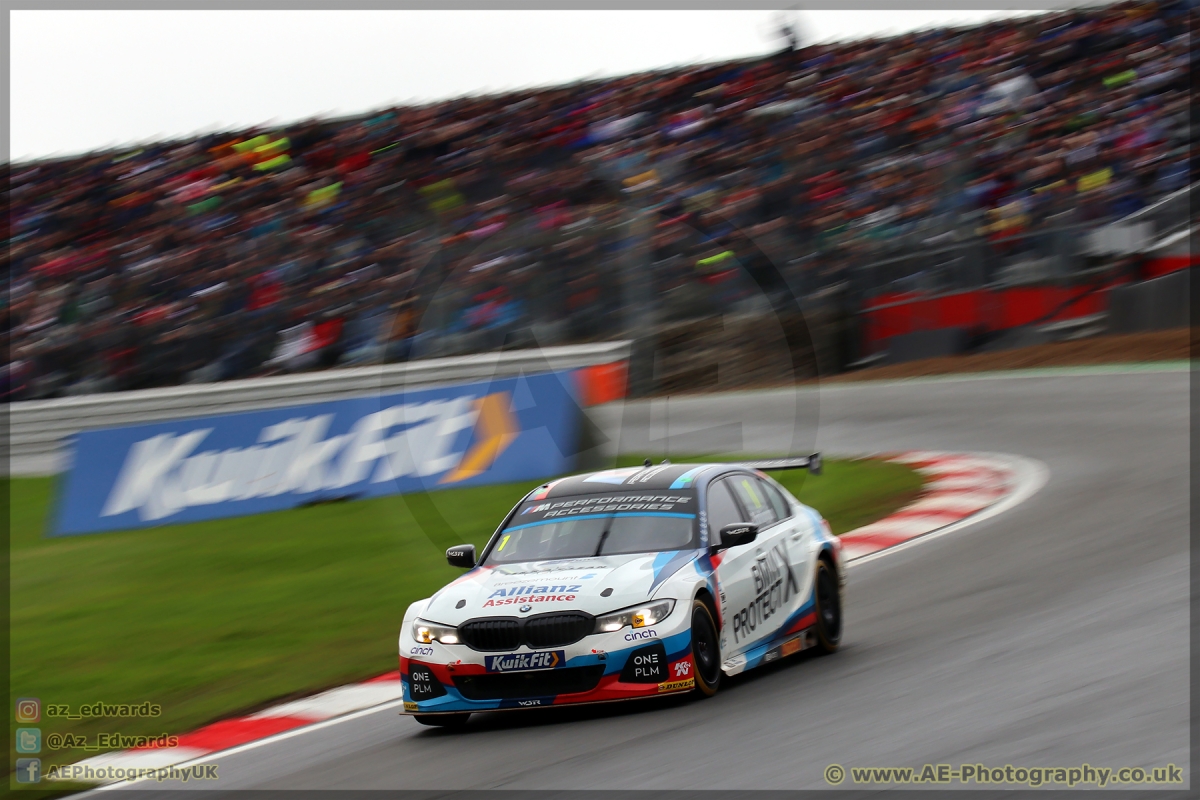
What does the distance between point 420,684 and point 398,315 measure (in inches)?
461

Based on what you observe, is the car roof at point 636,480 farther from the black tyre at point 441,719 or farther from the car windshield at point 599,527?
the black tyre at point 441,719

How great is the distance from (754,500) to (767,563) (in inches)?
22.9

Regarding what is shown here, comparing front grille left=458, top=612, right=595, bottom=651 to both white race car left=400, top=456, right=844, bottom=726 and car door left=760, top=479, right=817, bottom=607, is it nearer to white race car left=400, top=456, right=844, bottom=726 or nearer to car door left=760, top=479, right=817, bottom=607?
white race car left=400, top=456, right=844, bottom=726

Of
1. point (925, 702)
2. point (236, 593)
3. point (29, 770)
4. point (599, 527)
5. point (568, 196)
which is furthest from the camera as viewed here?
point (568, 196)

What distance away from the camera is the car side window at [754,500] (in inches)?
305

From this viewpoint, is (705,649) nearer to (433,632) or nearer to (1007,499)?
(433,632)

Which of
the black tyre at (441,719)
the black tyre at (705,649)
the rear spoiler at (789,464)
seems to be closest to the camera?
the black tyre at (705,649)

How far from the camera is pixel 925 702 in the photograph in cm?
594

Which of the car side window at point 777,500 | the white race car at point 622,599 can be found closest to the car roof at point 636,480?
the white race car at point 622,599

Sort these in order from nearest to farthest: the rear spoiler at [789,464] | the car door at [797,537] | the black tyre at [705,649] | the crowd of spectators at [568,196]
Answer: the black tyre at [705,649] → the car door at [797,537] → the rear spoiler at [789,464] → the crowd of spectators at [568,196]

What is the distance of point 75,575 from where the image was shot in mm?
11883

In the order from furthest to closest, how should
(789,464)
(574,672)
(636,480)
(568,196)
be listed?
(568,196)
(789,464)
(636,480)
(574,672)

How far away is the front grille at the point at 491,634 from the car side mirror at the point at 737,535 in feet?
3.87

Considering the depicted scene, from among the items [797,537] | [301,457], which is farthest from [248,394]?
[797,537]
